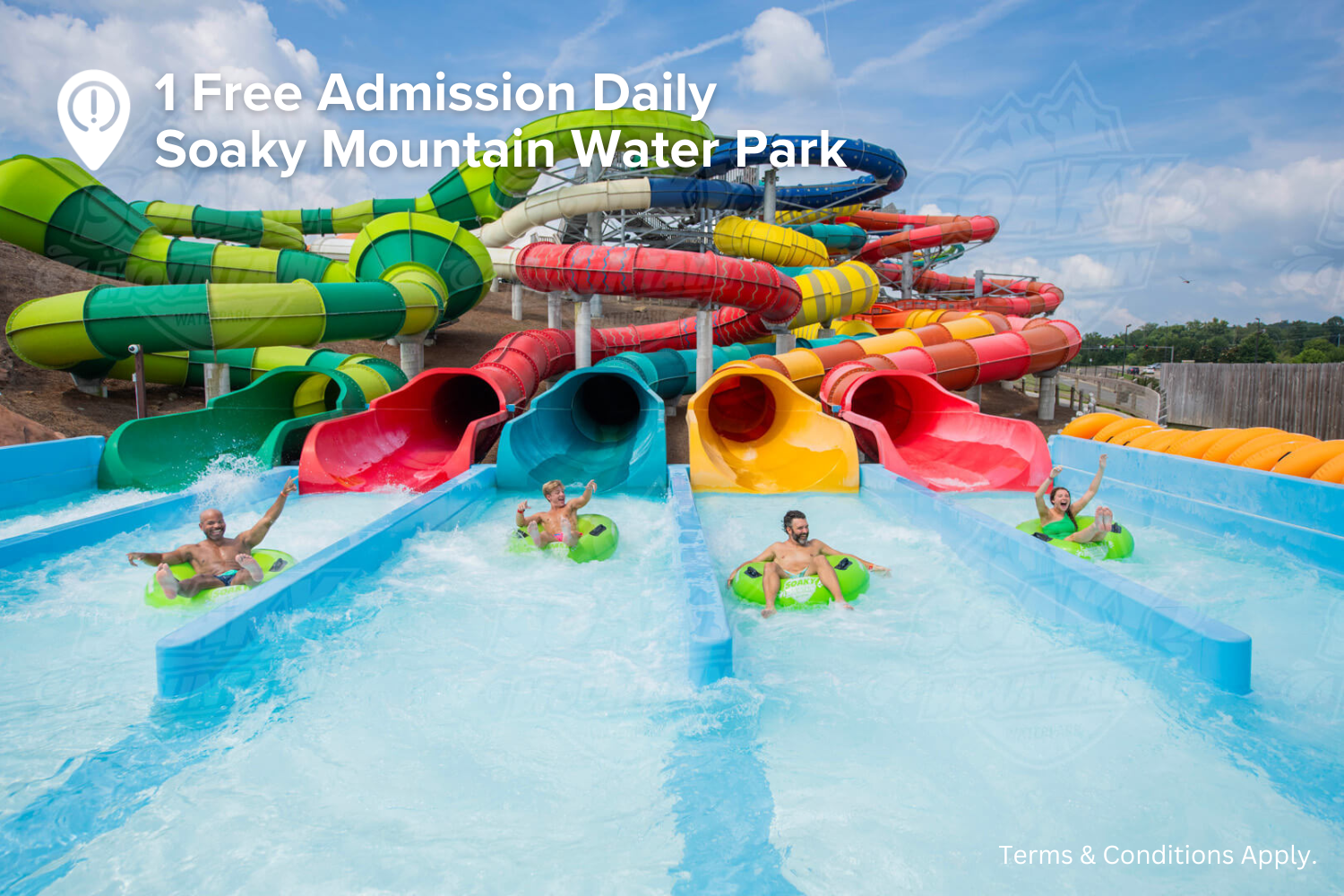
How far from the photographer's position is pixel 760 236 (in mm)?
13055

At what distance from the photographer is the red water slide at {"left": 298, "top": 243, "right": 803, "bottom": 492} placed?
6770mm

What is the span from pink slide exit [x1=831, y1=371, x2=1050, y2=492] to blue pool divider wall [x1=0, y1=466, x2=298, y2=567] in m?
5.71

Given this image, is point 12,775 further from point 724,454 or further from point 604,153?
point 604,153

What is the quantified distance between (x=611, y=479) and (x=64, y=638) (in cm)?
441

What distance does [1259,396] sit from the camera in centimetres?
1067

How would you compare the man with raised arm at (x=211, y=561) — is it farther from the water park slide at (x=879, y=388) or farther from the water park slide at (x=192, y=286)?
the water park slide at (x=192, y=286)

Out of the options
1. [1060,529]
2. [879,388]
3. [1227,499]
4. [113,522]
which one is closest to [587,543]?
[1060,529]

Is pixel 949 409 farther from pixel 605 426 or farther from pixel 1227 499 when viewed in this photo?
pixel 605 426

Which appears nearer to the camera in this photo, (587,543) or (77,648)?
(77,648)

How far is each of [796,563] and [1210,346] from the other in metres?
25.4

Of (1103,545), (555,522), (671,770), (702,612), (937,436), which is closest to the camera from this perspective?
(671,770)

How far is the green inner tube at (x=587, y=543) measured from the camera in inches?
184

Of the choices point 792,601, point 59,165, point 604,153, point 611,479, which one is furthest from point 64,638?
point 604,153

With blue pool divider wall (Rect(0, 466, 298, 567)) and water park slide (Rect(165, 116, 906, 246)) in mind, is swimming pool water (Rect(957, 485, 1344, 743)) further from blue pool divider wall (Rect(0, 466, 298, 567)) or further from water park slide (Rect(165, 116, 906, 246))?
water park slide (Rect(165, 116, 906, 246))
